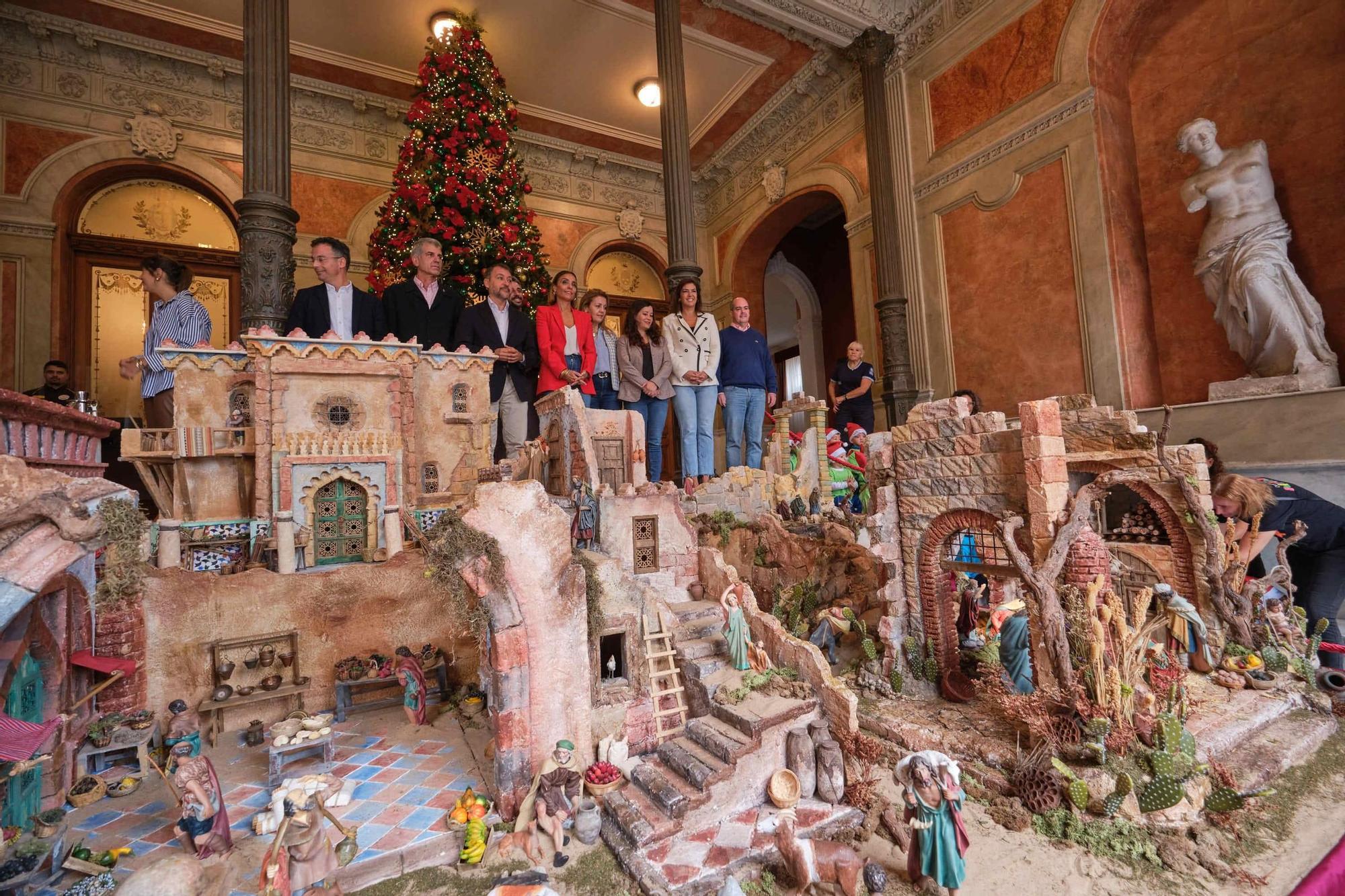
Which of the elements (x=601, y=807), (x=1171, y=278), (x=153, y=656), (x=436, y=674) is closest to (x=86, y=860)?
(x=153, y=656)

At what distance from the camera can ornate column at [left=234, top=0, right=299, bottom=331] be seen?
7258 mm

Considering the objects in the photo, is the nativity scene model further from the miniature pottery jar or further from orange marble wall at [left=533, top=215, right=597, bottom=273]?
orange marble wall at [left=533, top=215, right=597, bottom=273]

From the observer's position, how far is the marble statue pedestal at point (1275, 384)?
7250 mm

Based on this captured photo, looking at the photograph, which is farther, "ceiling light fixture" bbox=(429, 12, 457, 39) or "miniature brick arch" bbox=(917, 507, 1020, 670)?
"ceiling light fixture" bbox=(429, 12, 457, 39)

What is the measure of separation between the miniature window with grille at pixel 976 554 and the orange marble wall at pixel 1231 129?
5044mm

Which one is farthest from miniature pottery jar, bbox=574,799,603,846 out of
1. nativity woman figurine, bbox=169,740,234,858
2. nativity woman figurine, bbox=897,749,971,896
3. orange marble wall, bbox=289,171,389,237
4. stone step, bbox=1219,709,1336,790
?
orange marble wall, bbox=289,171,389,237

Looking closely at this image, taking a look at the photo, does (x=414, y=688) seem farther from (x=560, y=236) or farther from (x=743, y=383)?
(x=560, y=236)

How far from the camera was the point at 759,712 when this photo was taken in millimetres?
5234

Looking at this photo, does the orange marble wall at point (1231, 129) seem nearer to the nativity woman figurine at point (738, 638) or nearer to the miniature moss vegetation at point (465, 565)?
the nativity woman figurine at point (738, 638)

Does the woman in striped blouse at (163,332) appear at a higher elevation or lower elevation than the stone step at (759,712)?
higher

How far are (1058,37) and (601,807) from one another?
11.8m

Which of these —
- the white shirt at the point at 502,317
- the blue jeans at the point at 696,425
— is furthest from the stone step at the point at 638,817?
the white shirt at the point at 502,317

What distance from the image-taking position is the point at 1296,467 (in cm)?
698

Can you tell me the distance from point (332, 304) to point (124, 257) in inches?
285
